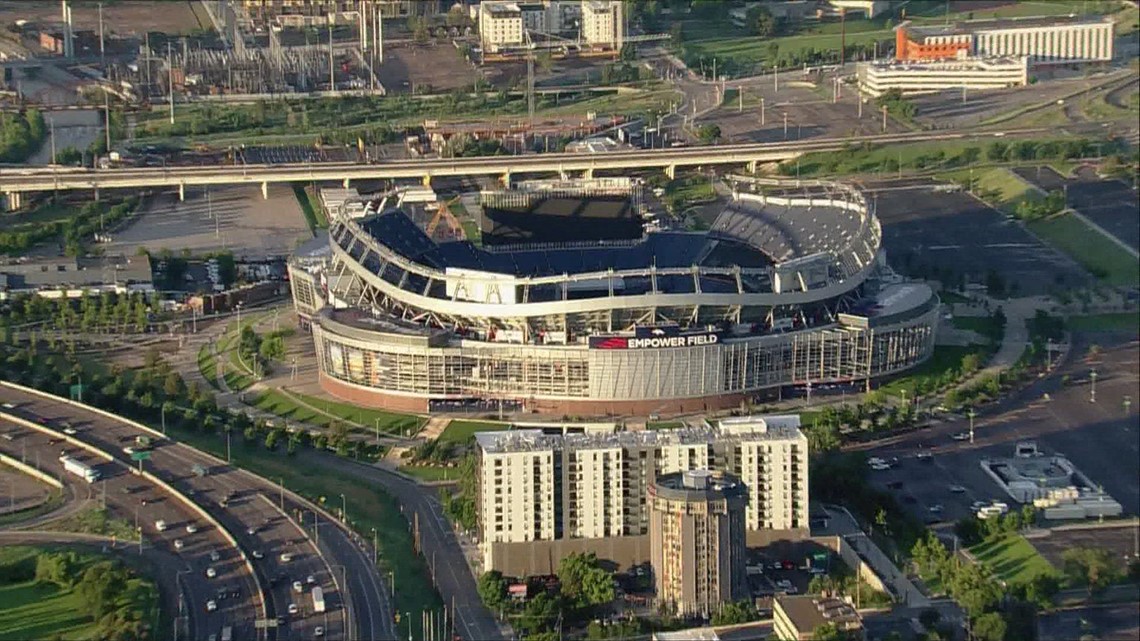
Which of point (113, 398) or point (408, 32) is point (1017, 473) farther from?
point (408, 32)

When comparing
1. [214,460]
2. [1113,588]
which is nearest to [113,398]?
[214,460]

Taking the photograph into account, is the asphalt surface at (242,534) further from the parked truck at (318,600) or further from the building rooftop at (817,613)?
the building rooftop at (817,613)

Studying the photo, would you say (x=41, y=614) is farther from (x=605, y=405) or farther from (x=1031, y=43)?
(x=1031, y=43)

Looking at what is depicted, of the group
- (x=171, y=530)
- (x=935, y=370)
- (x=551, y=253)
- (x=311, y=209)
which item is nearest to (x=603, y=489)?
(x=171, y=530)

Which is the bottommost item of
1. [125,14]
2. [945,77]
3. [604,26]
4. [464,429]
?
[464,429]

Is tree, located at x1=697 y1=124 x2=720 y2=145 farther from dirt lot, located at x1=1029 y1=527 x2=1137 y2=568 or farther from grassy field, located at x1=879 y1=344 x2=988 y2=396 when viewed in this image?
dirt lot, located at x1=1029 y1=527 x2=1137 y2=568

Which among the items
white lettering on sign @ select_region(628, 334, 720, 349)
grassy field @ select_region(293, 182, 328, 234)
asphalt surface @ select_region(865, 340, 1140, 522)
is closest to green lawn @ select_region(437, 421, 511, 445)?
white lettering on sign @ select_region(628, 334, 720, 349)

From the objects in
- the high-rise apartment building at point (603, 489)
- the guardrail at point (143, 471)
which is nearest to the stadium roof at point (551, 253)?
the guardrail at point (143, 471)
